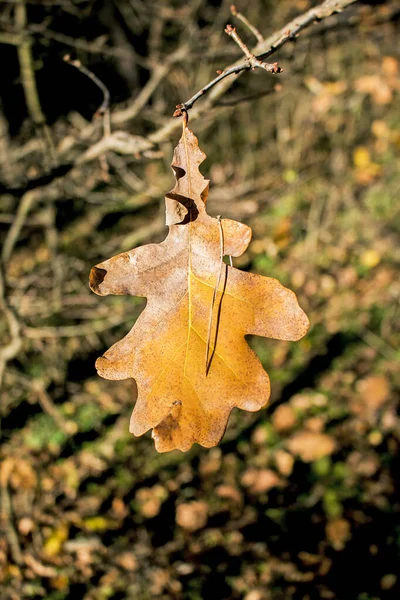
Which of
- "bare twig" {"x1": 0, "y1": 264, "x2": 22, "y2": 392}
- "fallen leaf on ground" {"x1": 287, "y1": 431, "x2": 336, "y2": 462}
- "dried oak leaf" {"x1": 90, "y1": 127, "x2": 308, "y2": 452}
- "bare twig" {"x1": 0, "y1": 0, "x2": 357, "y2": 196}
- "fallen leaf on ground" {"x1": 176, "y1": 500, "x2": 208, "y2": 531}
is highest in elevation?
"bare twig" {"x1": 0, "y1": 0, "x2": 357, "y2": 196}

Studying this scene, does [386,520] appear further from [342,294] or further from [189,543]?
[342,294]

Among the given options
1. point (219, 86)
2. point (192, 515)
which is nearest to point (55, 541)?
point (192, 515)

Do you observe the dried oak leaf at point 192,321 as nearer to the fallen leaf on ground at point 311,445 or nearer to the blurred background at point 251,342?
the blurred background at point 251,342

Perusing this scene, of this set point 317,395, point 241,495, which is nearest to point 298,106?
point 317,395

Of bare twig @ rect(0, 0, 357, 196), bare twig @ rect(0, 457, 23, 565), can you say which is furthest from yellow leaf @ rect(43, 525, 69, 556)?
bare twig @ rect(0, 0, 357, 196)

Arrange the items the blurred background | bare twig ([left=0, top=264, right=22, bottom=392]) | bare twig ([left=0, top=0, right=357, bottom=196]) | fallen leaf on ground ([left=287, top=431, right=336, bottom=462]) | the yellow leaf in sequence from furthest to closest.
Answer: fallen leaf on ground ([left=287, top=431, right=336, bottom=462]), the yellow leaf, the blurred background, bare twig ([left=0, top=264, right=22, bottom=392]), bare twig ([left=0, top=0, right=357, bottom=196])

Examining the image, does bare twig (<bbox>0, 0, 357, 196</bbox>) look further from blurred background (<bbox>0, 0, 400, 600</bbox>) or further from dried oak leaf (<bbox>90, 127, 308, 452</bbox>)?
dried oak leaf (<bbox>90, 127, 308, 452</bbox>)

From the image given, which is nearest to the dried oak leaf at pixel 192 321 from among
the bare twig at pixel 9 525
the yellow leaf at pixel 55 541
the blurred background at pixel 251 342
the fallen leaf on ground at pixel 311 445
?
the blurred background at pixel 251 342

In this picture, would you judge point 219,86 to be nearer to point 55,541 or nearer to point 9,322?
point 9,322
